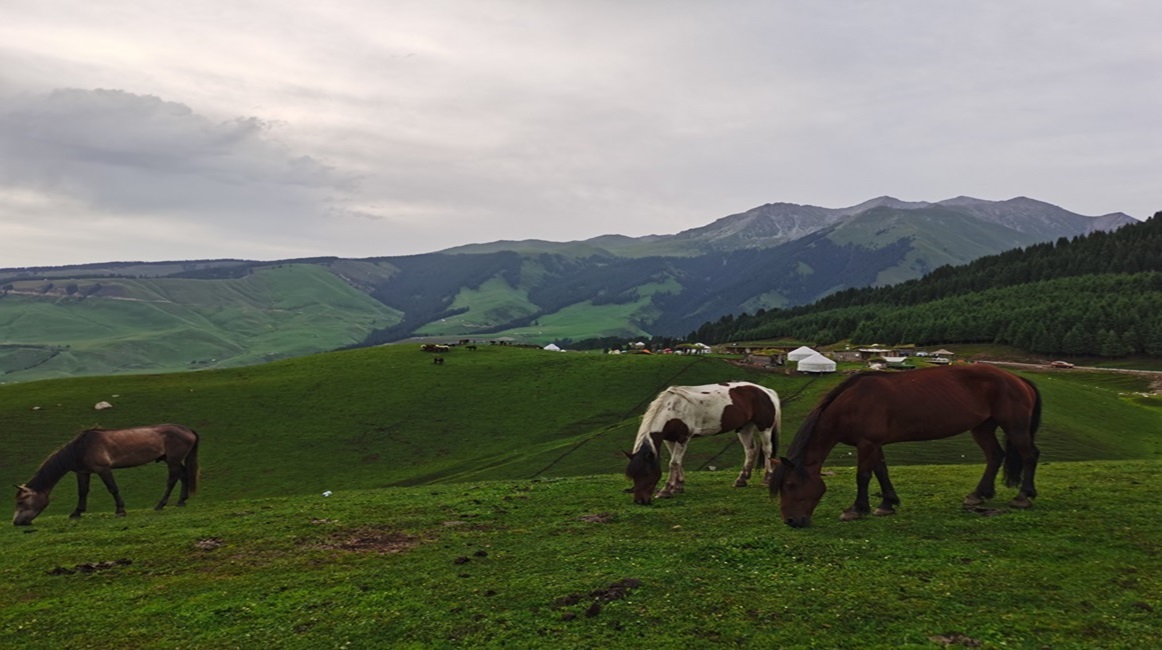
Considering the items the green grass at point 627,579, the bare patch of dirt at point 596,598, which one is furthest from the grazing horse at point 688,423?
the bare patch of dirt at point 596,598

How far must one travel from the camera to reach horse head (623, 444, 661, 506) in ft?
66.0

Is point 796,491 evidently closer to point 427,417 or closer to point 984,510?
point 984,510

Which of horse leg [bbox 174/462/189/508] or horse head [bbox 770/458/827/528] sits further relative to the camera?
horse leg [bbox 174/462/189/508]

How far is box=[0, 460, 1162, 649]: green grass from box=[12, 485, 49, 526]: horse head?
3.70 metres

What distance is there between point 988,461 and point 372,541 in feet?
55.6

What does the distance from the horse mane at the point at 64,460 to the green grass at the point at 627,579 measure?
5.14m

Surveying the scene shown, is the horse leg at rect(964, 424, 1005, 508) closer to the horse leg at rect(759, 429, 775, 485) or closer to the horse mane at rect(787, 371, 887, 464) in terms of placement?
the horse mane at rect(787, 371, 887, 464)

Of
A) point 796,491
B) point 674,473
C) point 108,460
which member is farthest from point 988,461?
point 108,460

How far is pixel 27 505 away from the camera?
74.1ft

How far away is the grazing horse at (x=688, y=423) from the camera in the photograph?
A: 20.3 m

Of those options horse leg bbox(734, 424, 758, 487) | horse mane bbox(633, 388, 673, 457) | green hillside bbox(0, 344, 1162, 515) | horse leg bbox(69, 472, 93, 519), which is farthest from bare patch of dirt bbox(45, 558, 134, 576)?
green hillside bbox(0, 344, 1162, 515)

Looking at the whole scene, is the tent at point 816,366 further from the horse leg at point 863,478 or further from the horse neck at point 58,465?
the horse neck at point 58,465

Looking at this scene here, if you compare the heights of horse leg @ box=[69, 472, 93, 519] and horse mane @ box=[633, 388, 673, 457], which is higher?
horse mane @ box=[633, 388, 673, 457]

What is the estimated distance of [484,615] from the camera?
1066cm
